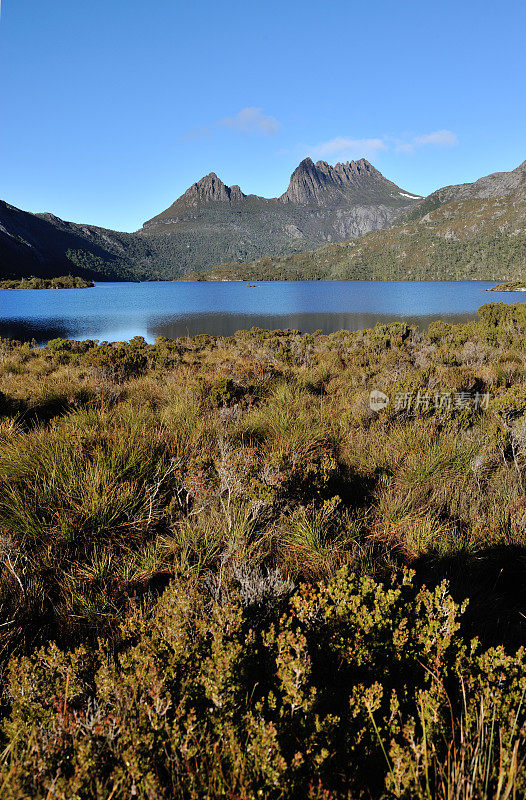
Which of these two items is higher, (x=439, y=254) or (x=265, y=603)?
(x=439, y=254)

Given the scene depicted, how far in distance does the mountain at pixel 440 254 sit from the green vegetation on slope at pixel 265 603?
15714cm

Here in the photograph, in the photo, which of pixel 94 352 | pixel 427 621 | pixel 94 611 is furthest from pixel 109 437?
pixel 94 352

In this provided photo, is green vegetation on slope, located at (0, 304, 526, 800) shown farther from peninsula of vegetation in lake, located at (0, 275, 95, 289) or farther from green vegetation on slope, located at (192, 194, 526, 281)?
green vegetation on slope, located at (192, 194, 526, 281)

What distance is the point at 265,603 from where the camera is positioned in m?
2.08

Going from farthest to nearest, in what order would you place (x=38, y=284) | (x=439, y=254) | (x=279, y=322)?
(x=439, y=254) → (x=38, y=284) → (x=279, y=322)

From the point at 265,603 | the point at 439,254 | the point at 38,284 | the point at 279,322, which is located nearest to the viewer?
the point at 265,603

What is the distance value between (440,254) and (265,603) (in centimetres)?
19463

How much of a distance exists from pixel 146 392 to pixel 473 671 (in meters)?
6.44

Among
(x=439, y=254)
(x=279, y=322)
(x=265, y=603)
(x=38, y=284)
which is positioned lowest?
(x=265, y=603)

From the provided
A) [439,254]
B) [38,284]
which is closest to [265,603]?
[38,284]

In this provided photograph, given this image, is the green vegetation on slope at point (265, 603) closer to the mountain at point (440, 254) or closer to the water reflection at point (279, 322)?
the water reflection at point (279, 322)

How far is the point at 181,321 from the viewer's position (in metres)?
37.9

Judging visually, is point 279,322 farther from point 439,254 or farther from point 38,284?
point 439,254

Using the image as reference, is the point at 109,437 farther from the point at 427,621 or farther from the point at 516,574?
the point at 516,574
